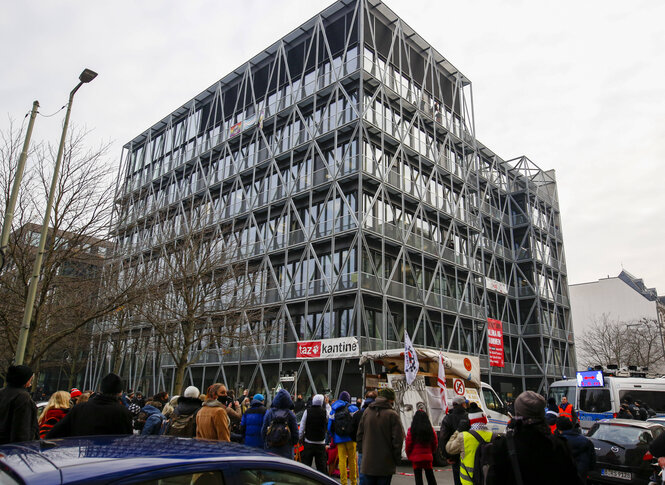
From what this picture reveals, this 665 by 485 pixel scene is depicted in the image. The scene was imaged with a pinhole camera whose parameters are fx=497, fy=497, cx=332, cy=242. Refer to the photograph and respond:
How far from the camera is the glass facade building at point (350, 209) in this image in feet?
86.1

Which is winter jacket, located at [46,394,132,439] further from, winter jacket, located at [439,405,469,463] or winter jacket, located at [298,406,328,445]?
winter jacket, located at [439,405,469,463]

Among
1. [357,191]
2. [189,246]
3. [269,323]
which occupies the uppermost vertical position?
[357,191]

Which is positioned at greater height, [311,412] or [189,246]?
[189,246]

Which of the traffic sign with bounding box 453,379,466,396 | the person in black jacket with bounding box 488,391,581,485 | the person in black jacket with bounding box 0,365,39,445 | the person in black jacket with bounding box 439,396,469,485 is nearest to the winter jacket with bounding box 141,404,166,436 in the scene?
the person in black jacket with bounding box 0,365,39,445

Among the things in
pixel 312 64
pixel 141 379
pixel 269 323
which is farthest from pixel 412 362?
pixel 141 379

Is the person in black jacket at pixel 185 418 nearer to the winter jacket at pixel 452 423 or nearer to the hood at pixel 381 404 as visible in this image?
the hood at pixel 381 404

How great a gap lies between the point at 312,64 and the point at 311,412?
2821cm

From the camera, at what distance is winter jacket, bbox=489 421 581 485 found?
3.07 m

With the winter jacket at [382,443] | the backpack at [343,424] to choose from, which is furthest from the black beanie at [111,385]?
the backpack at [343,424]

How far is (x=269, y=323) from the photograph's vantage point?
28375mm

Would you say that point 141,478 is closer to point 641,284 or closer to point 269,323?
point 269,323

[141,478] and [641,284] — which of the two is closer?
[141,478]

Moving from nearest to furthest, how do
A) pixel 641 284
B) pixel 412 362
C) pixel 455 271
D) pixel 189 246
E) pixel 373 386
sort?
pixel 412 362 < pixel 373 386 < pixel 189 246 < pixel 455 271 < pixel 641 284

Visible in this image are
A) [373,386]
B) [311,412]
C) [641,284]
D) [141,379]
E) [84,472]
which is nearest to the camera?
[84,472]
